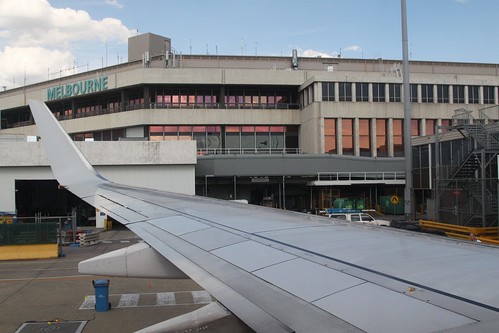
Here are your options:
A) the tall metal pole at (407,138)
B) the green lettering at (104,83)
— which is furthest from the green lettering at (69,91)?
the tall metal pole at (407,138)

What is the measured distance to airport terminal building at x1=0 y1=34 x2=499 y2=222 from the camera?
42531mm

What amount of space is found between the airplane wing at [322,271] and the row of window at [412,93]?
4329 cm

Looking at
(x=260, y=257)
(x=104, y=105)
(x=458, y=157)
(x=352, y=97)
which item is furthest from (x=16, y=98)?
(x=260, y=257)

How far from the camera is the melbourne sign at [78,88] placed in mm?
53281

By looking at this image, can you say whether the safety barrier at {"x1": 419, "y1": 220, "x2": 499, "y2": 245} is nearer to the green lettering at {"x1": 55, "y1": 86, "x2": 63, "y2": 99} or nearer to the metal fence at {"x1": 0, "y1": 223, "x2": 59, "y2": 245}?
the metal fence at {"x1": 0, "y1": 223, "x2": 59, "y2": 245}

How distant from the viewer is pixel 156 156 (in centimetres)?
3478

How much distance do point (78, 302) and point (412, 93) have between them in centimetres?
4598

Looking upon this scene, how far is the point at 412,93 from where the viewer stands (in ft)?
163

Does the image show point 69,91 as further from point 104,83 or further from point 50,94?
point 104,83

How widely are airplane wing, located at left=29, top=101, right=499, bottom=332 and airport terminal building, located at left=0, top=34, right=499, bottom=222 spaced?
3400cm

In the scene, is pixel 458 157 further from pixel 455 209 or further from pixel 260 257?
pixel 260 257

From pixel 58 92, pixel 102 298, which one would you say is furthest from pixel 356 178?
pixel 58 92

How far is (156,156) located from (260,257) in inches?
1256

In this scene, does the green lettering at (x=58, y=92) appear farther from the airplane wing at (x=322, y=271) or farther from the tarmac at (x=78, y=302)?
the airplane wing at (x=322, y=271)
